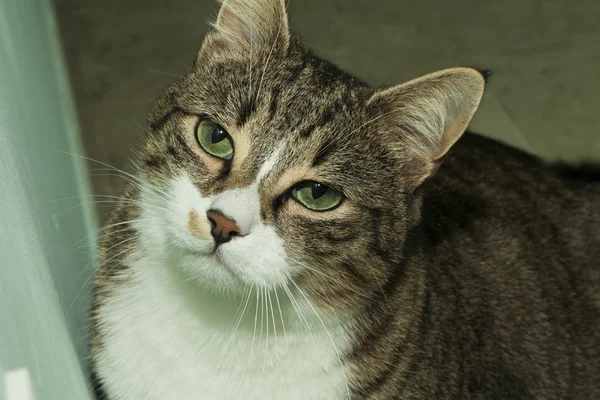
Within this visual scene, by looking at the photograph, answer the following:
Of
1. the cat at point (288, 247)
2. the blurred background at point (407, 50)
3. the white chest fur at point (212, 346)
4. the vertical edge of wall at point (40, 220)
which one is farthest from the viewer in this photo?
the blurred background at point (407, 50)

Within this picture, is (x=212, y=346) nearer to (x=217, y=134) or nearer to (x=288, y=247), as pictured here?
(x=288, y=247)

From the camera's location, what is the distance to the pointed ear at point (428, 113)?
154 cm

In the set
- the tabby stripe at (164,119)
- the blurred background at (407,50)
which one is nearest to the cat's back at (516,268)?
the tabby stripe at (164,119)

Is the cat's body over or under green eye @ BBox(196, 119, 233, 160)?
under

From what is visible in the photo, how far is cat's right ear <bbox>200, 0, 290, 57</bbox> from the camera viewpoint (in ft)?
5.59

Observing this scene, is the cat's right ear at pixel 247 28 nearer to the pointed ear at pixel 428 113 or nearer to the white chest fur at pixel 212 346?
the pointed ear at pixel 428 113

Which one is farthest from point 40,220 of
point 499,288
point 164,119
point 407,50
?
point 407,50

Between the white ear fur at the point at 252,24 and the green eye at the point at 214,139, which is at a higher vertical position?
the white ear fur at the point at 252,24

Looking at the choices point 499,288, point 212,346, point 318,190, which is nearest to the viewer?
point 318,190

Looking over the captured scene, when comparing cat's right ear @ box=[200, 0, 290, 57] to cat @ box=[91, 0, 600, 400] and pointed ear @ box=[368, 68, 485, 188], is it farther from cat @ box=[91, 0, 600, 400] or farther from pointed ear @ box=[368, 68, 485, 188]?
pointed ear @ box=[368, 68, 485, 188]

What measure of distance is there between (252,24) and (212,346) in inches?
28.8

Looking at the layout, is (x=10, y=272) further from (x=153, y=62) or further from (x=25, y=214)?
(x=153, y=62)

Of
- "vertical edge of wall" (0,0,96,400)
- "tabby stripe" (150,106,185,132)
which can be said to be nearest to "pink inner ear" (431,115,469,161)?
"tabby stripe" (150,106,185,132)

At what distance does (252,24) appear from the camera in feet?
5.70
